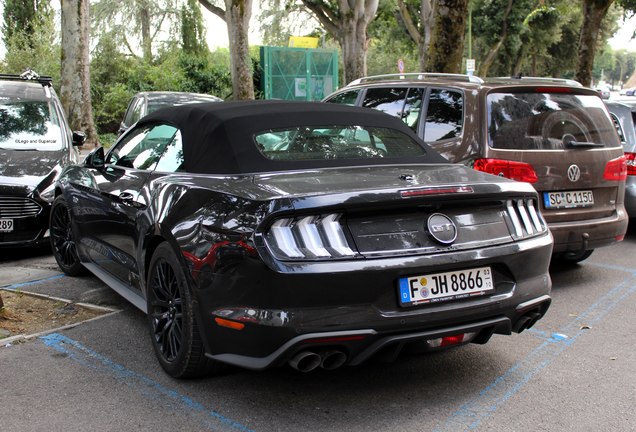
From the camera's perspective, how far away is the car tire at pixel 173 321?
3742mm

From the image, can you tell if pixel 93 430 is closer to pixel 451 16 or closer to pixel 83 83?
pixel 451 16

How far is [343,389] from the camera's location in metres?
3.87

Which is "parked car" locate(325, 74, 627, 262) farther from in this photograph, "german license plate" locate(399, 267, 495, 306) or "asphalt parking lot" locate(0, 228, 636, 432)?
"german license plate" locate(399, 267, 495, 306)

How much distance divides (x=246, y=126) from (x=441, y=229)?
139cm

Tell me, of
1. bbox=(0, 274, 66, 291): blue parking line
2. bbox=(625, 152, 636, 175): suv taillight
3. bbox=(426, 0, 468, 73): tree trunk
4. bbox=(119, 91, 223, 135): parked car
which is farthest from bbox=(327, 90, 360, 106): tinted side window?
bbox=(119, 91, 223, 135): parked car

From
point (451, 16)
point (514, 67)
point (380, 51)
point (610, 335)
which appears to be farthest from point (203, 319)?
point (380, 51)

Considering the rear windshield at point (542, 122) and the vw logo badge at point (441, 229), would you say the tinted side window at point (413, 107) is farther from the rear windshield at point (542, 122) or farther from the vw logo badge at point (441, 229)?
the vw logo badge at point (441, 229)

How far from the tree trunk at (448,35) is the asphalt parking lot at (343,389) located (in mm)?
8073

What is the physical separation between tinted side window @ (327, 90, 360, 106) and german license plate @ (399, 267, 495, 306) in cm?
409

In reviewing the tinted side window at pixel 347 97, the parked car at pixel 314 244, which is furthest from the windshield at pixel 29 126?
the parked car at pixel 314 244

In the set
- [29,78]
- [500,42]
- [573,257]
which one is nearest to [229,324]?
[573,257]

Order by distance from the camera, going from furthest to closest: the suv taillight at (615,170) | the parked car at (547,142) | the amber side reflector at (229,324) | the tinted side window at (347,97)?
the tinted side window at (347,97), the suv taillight at (615,170), the parked car at (547,142), the amber side reflector at (229,324)

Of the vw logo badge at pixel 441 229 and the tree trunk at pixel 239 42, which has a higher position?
the tree trunk at pixel 239 42

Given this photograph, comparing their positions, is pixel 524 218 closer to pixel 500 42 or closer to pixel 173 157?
pixel 173 157
